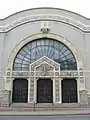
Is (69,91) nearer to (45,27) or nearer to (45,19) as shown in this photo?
(45,27)

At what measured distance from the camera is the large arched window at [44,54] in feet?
76.6

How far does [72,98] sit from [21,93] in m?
5.93

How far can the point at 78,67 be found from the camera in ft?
75.1

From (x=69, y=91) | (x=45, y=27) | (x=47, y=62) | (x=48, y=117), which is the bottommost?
(x=48, y=117)

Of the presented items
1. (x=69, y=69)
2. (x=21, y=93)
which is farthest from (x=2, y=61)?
(x=69, y=69)

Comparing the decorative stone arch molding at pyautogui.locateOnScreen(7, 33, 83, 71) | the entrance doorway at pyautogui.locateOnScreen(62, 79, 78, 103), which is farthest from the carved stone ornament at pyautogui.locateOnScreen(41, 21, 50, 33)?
the entrance doorway at pyautogui.locateOnScreen(62, 79, 78, 103)

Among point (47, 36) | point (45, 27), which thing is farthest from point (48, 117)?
point (45, 27)

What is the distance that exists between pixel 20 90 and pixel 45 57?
16.1 feet

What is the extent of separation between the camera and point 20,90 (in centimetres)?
2236

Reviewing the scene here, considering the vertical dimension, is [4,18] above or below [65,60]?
above

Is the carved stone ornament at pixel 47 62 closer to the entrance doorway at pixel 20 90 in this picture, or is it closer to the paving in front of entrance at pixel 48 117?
the entrance doorway at pixel 20 90

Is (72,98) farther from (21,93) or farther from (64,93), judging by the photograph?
(21,93)

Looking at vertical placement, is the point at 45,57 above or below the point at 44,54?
below

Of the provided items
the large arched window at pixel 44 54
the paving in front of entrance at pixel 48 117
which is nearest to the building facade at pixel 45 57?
the large arched window at pixel 44 54
